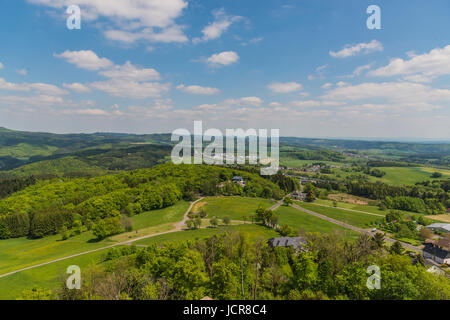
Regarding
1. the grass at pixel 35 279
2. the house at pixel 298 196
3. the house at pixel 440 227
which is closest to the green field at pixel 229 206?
the house at pixel 298 196

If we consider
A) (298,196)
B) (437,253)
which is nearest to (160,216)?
(298,196)

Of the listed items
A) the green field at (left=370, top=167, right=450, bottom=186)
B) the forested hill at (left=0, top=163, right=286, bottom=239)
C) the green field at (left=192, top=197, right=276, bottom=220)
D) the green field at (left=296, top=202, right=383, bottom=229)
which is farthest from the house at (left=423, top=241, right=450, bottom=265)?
the green field at (left=370, top=167, right=450, bottom=186)

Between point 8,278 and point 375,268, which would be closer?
point 375,268

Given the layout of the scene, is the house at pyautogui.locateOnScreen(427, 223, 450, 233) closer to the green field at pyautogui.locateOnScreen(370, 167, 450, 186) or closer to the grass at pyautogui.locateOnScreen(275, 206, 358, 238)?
the grass at pyautogui.locateOnScreen(275, 206, 358, 238)
